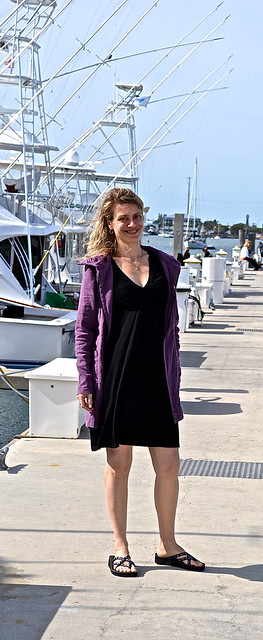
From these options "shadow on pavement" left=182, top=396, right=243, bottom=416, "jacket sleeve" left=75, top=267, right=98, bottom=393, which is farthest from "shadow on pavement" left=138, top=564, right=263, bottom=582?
"shadow on pavement" left=182, top=396, right=243, bottom=416

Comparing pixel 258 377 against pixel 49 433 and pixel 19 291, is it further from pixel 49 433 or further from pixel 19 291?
pixel 19 291

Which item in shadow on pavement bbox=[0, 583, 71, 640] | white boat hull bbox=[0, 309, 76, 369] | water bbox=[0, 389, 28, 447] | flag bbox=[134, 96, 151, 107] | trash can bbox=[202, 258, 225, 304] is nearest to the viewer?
shadow on pavement bbox=[0, 583, 71, 640]

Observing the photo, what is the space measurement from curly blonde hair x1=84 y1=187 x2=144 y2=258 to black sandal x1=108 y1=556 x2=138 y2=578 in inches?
58.6

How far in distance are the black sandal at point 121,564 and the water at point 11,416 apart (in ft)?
24.1

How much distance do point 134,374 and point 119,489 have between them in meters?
0.59

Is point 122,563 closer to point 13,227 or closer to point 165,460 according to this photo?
point 165,460

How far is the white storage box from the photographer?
8352 millimetres

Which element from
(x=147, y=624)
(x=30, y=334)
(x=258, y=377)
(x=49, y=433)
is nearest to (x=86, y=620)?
(x=147, y=624)

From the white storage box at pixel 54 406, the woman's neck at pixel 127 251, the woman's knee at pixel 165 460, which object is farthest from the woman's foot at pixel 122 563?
the white storage box at pixel 54 406

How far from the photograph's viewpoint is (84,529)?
227 inches

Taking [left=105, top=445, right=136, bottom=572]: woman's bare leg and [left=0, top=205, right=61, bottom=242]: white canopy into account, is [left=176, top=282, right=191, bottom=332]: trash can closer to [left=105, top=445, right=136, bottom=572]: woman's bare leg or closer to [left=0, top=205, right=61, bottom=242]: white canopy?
[left=0, top=205, right=61, bottom=242]: white canopy

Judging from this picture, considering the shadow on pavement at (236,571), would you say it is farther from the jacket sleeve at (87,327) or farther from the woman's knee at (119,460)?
the jacket sleeve at (87,327)

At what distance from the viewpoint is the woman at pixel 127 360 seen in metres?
4.99

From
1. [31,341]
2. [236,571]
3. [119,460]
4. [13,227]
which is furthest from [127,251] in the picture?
[13,227]
